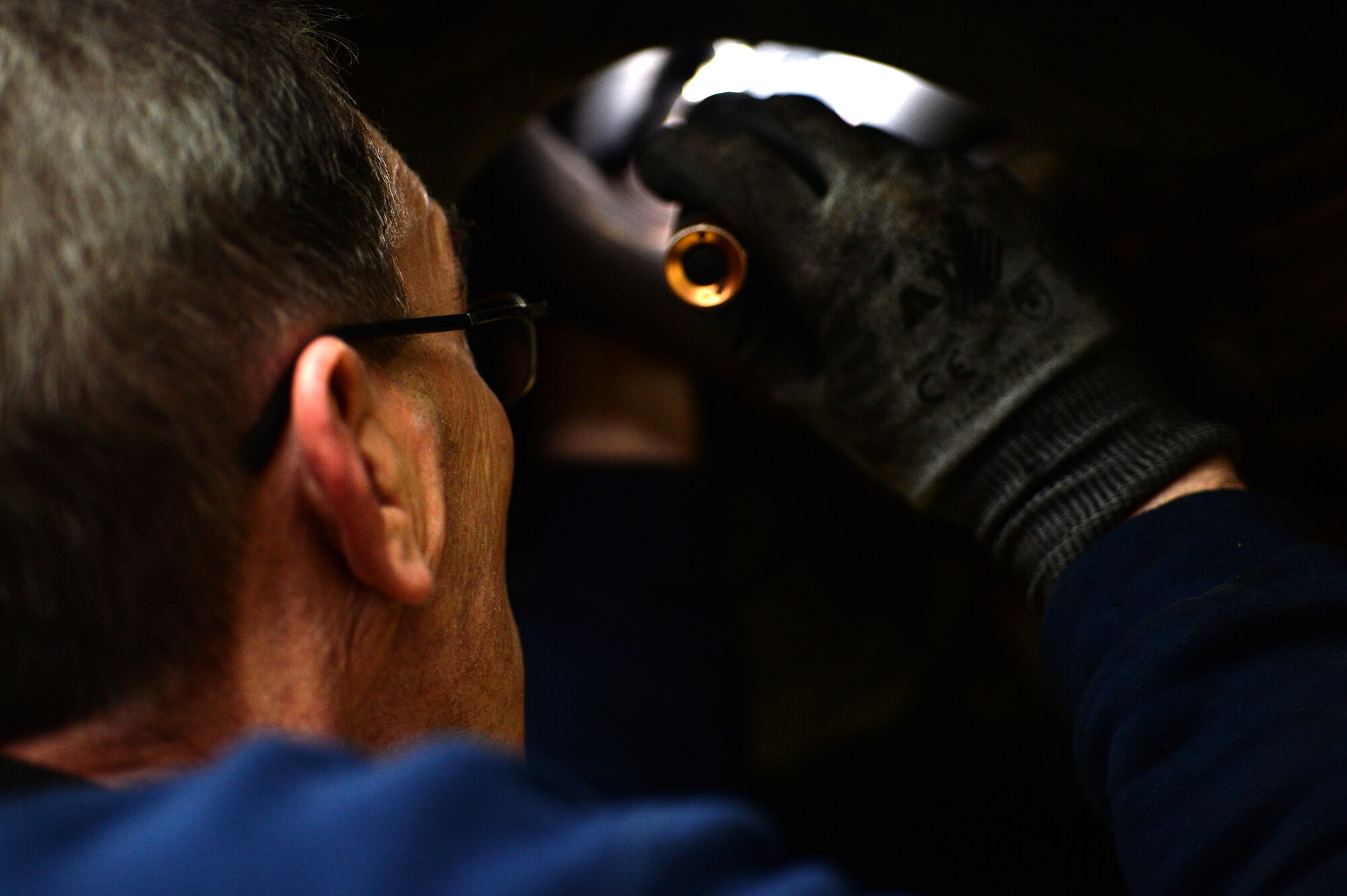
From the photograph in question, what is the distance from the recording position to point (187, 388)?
53 cm

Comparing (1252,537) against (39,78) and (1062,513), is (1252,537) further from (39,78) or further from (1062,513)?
(39,78)

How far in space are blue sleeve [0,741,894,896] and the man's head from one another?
135mm

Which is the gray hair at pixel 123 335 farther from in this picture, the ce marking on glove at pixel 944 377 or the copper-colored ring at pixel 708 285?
the ce marking on glove at pixel 944 377

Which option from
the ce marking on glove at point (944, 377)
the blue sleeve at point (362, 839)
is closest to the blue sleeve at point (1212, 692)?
the ce marking on glove at point (944, 377)

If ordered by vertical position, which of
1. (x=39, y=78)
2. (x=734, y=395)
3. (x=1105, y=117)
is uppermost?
(x=39, y=78)

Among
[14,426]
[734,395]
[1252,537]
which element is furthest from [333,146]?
[734,395]

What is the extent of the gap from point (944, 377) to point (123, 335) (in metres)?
0.66

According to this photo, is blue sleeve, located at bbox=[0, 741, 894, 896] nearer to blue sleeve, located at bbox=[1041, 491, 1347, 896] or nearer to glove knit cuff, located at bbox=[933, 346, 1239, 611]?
blue sleeve, located at bbox=[1041, 491, 1347, 896]

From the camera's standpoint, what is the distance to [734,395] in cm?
145

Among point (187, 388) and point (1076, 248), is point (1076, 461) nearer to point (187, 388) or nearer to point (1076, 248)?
point (1076, 248)

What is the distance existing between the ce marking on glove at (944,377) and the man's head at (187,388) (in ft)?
1.53

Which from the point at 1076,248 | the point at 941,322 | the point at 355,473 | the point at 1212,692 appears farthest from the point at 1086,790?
the point at 355,473

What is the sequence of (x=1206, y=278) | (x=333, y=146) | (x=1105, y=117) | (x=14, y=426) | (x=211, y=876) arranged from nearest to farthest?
(x=211, y=876), (x=14, y=426), (x=333, y=146), (x=1105, y=117), (x=1206, y=278)

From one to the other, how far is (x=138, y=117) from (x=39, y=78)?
0.05m
